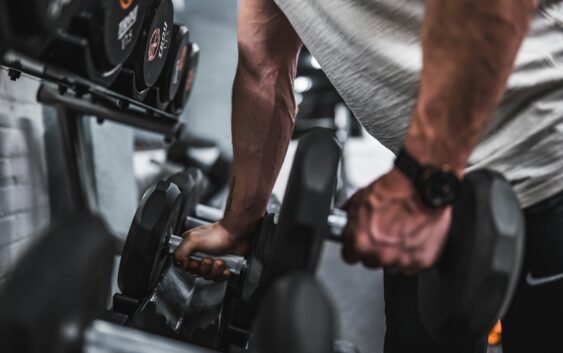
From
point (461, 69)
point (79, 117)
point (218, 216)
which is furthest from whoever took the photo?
point (218, 216)

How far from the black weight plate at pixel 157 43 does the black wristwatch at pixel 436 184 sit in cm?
57

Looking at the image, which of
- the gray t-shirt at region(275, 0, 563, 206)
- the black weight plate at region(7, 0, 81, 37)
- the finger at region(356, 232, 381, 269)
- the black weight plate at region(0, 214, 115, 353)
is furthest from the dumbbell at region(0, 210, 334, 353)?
the gray t-shirt at region(275, 0, 563, 206)

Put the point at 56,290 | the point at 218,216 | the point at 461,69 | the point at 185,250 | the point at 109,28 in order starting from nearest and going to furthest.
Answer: the point at 56,290 < the point at 461,69 < the point at 109,28 < the point at 185,250 < the point at 218,216

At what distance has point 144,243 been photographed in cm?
83

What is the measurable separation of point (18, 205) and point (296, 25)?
1.15 metres

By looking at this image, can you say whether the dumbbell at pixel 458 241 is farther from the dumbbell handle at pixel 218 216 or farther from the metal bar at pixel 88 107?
the metal bar at pixel 88 107

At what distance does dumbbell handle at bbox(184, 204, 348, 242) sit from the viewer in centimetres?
64

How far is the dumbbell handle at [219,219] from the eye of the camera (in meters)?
0.64

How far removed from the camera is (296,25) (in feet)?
2.70

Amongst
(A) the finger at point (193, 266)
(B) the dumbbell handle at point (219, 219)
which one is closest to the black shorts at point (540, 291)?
(B) the dumbbell handle at point (219, 219)

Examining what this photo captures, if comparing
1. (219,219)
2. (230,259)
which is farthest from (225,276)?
(219,219)

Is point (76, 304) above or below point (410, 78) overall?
below

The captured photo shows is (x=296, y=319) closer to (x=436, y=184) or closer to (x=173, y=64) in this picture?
(x=436, y=184)

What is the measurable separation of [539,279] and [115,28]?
0.70m
